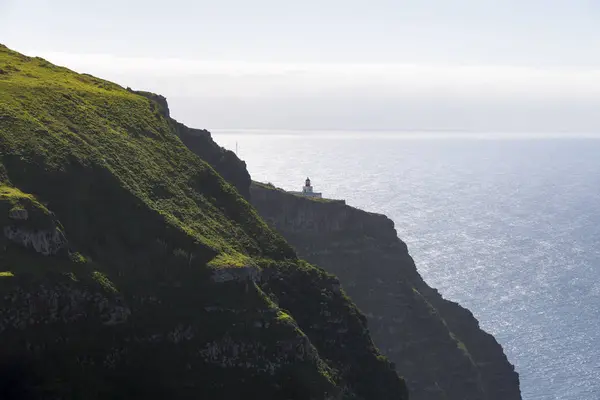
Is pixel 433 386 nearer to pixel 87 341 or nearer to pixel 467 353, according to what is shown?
pixel 467 353

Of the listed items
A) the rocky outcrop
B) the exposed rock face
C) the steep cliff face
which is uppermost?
the rocky outcrop

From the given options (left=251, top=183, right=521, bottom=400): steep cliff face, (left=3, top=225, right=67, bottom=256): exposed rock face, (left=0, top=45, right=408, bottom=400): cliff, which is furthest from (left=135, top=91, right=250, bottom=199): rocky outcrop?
(left=3, top=225, right=67, bottom=256): exposed rock face

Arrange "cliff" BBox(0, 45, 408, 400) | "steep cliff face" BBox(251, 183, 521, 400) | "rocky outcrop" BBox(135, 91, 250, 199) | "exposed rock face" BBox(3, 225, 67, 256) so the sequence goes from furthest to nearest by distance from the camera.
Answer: "steep cliff face" BBox(251, 183, 521, 400)
"rocky outcrop" BBox(135, 91, 250, 199)
"exposed rock face" BBox(3, 225, 67, 256)
"cliff" BBox(0, 45, 408, 400)

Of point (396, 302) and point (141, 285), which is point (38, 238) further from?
point (396, 302)

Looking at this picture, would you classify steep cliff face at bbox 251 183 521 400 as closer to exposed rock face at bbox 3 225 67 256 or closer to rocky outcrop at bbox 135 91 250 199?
rocky outcrop at bbox 135 91 250 199

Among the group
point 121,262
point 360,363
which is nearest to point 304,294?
point 360,363

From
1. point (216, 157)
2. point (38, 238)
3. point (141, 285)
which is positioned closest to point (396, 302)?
point (216, 157)

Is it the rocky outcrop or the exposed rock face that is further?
the rocky outcrop
